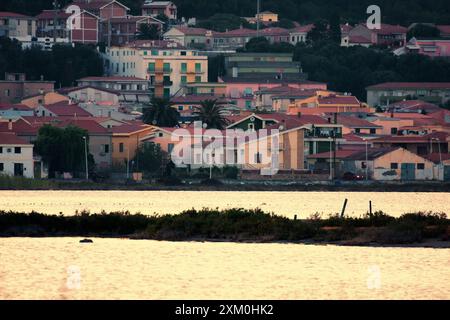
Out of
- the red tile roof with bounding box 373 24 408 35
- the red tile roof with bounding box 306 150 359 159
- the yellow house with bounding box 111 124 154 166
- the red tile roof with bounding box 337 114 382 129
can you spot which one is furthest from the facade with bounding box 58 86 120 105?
the red tile roof with bounding box 373 24 408 35

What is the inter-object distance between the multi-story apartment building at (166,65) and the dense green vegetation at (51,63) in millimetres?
2303

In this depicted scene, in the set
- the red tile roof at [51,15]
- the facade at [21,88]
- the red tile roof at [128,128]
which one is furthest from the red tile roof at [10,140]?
the red tile roof at [51,15]

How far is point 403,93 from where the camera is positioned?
108688mm

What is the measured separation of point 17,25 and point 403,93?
24795mm

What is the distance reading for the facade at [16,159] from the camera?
70.6 m

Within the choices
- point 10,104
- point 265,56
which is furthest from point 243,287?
point 265,56

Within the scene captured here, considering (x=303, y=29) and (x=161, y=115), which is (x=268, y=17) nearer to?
(x=303, y=29)

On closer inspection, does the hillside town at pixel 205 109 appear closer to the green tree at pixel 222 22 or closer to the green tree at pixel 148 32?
the green tree at pixel 148 32

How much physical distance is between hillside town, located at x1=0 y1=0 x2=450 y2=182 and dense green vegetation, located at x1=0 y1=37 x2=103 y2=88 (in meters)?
1.38

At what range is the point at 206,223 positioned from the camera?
1684 inches

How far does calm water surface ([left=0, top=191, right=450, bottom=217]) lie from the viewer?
5456cm

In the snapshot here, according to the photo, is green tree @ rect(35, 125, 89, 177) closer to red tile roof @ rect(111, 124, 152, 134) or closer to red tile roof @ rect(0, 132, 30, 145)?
red tile roof @ rect(0, 132, 30, 145)
